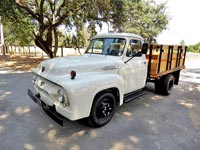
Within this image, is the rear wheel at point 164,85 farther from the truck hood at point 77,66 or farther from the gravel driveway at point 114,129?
the truck hood at point 77,66

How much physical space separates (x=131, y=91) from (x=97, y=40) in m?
1.65

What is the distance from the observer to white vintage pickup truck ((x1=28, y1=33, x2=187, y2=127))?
2986 millimetres

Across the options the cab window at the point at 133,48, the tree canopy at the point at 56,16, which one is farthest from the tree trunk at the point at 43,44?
the cab window at the point at 133,48

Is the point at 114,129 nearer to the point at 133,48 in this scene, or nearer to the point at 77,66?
the point at 77,66

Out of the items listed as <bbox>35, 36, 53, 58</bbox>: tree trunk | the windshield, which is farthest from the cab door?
<bbox>35, 36, 53, 58</bbox>: tree trunk

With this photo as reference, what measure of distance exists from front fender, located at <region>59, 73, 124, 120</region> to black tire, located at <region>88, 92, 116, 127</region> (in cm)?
23

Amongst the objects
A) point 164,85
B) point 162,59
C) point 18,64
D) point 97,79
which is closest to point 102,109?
point 97,79

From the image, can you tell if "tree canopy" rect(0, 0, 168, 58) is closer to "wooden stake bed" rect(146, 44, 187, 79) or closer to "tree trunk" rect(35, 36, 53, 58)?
"tree trunk" rect(35, 36, 53, 58)

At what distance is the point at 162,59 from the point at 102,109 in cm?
291

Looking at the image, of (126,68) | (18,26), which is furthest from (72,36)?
(126,68)

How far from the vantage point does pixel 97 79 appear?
329cm

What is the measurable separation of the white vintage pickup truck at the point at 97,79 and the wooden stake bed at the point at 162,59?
30mm

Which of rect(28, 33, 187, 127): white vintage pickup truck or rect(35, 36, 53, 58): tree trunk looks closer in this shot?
rect(28, 33, 187, 127): white vintage pickup truck

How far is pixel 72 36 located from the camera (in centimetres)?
1564
